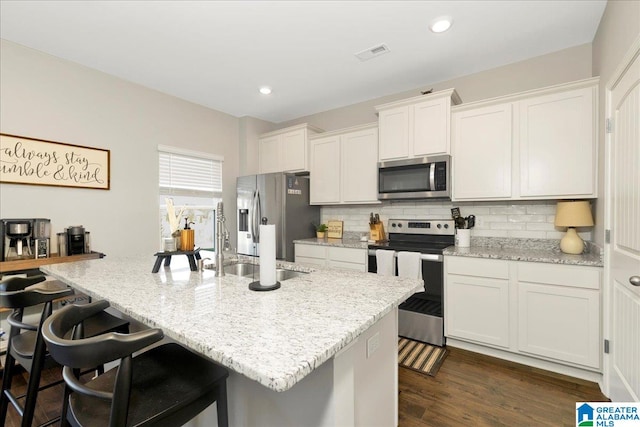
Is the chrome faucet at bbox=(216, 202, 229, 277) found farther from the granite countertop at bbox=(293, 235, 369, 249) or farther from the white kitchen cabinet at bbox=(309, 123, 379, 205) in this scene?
the white kitchen cabinet at bbox=(309, 123, 379, 205)

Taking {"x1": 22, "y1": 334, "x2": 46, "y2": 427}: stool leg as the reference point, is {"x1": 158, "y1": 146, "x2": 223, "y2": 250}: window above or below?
above

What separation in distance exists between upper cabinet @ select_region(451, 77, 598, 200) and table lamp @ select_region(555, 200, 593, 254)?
0.28 ft

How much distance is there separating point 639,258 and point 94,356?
2.31 meters

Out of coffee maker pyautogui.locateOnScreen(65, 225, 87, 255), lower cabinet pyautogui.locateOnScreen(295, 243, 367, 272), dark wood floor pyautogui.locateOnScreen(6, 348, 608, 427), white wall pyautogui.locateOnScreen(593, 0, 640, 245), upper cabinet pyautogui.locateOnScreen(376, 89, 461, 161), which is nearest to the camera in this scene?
white wall pyautogui.locateOnScreen(593, 0, 640, 245)

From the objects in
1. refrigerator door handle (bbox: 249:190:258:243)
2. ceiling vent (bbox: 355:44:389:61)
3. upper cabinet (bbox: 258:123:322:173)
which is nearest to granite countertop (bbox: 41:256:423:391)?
refrigerator door handle (bbox: 249:190:258:243)

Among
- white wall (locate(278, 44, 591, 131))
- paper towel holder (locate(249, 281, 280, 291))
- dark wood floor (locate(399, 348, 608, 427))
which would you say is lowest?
dark wood floor (locate(399, 348, 608, 427))

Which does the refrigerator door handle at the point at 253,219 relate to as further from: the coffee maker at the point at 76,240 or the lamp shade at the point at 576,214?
the lamp shade at the point at 576,214

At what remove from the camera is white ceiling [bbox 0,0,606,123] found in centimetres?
211

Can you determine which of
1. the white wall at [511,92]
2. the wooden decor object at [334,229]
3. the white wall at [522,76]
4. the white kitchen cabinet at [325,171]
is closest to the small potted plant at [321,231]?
the wooden decor object at [334,229]

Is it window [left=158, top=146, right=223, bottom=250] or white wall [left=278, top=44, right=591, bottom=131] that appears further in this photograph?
window [left=158, top=146, right=223, bottom=250]

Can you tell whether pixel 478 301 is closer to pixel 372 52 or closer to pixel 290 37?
pixel 372 52

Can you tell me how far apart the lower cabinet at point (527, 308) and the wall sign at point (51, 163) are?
3.53 m

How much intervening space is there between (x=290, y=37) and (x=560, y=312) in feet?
9.97

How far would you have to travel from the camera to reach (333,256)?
3457 mm
